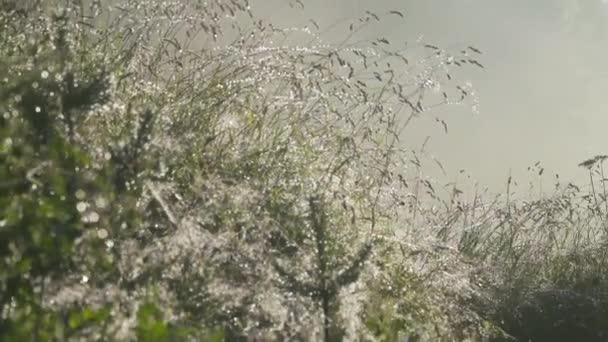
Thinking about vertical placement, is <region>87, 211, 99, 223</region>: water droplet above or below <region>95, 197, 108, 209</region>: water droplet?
below

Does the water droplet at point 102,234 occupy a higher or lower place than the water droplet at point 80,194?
lower

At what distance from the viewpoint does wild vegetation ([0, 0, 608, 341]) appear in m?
2.20

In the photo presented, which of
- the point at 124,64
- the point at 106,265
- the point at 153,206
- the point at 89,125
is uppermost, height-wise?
the point at 124,64

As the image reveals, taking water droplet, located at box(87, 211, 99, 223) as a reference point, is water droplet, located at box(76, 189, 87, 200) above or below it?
above

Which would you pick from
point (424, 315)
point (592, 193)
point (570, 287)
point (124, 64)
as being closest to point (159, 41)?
point (124, 64)

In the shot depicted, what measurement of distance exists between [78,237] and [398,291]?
1.28 meters

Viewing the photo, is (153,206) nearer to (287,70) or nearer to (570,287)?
(287,70)

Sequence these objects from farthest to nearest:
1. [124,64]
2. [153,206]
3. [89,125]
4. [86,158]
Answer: [124,64] < [89,125] < [153,206] < [86,158]

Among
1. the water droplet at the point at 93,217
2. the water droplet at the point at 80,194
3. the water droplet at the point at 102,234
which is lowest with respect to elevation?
the water droplet at the point at 102,234

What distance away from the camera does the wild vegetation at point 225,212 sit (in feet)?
7.20

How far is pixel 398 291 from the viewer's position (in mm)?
3203

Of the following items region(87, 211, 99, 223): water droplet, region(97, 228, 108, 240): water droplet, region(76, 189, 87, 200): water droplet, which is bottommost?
region(97, 228, 108, 240): water droplet

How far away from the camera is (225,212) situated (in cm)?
277

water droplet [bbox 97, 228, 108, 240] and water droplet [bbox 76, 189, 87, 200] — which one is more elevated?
water droplet [bbox 76, 189, 87, 200]
